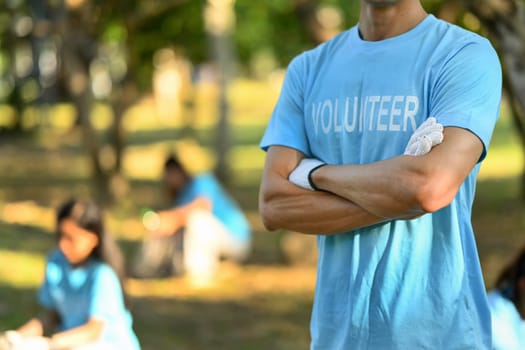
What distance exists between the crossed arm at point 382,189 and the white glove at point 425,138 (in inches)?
0.7

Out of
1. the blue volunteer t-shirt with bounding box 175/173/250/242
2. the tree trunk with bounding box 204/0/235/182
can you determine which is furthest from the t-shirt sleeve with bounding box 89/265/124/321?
the tree trunk with bounding box 204/0/235/182

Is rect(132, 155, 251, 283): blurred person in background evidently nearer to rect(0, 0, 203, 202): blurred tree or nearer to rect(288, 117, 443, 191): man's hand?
rect(0, 0, 203, 202): blurred tree

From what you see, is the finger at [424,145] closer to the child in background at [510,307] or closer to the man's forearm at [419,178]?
the man's forearm at [419,178]

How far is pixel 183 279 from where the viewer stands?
1114cm

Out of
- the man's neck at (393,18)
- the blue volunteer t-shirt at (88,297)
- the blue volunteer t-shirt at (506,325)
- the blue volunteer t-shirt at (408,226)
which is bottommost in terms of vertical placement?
the blue volunteer t-shirt at (88,297)

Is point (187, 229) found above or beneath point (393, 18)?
beneath

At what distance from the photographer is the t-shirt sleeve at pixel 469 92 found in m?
2.54

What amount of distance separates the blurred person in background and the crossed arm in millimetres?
7963

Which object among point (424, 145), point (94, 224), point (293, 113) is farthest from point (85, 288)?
point (424, 145)

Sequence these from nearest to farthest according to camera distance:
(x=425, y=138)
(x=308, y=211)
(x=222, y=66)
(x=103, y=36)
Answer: (x=425, y=138) → (x=308, y=211) → (x=103, y=36) → (x=222, y=66)

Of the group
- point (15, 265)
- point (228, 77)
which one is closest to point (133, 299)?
point (15, 265)

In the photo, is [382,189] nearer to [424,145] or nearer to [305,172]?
[424,145]

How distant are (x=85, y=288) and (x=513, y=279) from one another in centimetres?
205

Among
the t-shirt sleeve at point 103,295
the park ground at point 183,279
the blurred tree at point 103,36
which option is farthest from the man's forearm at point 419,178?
the blurred tree at point 103,36
